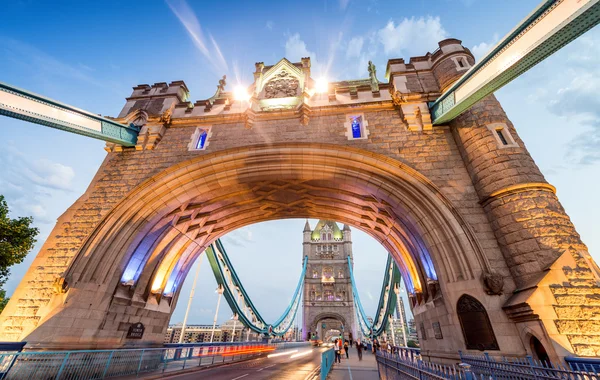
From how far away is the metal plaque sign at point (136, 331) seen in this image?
30.6 ft

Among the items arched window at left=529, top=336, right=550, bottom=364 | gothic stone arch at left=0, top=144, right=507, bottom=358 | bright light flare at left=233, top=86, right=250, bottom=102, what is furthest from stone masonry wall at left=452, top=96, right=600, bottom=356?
bright light flare at left=233, top=86, right=250, bottom=102

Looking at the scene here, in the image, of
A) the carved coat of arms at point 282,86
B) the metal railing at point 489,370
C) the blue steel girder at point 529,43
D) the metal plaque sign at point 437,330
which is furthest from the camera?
the carved coat of arms at point 282,86

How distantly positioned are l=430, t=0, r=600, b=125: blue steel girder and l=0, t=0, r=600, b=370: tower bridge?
4cm

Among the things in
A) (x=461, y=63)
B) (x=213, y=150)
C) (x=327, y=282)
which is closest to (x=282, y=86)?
(x=213, y=150)

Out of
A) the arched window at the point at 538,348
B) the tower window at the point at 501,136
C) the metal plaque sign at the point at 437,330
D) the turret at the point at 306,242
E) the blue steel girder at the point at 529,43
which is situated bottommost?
the arched window at the point at 538,348

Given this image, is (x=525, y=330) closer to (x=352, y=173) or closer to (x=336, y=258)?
(x=352, y=173)

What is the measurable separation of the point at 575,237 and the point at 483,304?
117 inches

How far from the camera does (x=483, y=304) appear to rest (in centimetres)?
647

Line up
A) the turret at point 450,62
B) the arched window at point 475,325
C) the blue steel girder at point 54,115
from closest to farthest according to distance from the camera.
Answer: the arched window at point 475,325
the blue steel girder at point 54,115
the turret at point 450,62

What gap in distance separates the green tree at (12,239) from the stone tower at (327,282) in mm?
46308

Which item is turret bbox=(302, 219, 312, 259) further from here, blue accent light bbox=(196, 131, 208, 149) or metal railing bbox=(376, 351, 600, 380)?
metal railing bbox=(376, 351, 600, 380)

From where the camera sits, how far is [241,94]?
12914mm

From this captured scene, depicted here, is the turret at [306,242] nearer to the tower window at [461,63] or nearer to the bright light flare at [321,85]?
the bright light flare at [321,85]

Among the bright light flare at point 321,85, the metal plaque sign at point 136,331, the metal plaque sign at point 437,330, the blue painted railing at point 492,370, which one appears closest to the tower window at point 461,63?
the bright light flare at point 321,85
